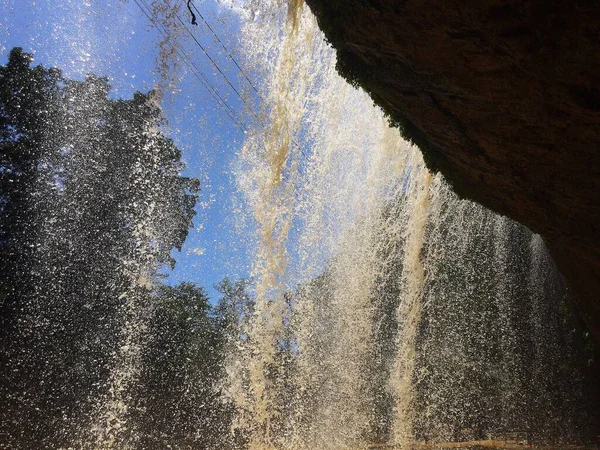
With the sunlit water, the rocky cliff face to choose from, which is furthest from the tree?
the rocky cliff face

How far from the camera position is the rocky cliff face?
117 inches

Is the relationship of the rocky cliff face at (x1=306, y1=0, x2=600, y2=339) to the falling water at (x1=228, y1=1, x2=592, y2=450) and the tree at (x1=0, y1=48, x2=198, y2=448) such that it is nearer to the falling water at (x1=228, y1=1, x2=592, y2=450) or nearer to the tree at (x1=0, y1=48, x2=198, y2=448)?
the falling water at (x1=228, y1=1, x2=592, y2=450)

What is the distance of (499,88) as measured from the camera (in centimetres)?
353

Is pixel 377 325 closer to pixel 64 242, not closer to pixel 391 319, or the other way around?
pixel 391 319

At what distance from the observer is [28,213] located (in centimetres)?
1396

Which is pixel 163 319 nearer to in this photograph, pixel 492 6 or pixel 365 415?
pixel 365 415

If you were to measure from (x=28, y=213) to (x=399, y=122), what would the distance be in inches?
514

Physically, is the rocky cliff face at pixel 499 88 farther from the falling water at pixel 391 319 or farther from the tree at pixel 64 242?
the tree at pixel 64 242

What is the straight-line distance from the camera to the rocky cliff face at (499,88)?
9.74ft

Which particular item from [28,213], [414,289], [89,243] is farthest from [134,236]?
[414,289]

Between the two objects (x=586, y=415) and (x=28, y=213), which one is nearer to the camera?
(x=28, y=213)

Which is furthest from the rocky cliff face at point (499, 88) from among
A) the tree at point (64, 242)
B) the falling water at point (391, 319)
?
the tree at point (64, 242)

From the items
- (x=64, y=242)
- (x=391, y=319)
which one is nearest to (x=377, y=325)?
(x=391, y=319)

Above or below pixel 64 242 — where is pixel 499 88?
below
